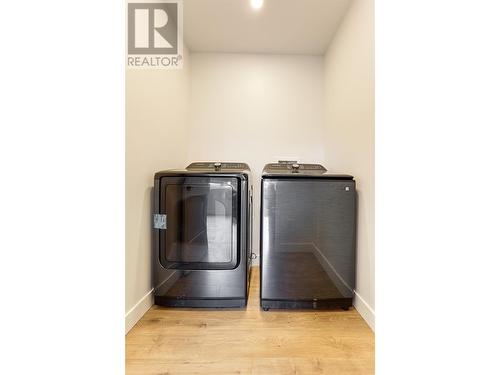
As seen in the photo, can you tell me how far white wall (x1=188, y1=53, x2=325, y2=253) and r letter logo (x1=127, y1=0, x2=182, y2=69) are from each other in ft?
1.58

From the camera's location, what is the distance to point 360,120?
5.33 ft

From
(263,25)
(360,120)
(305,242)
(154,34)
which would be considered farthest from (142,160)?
(263,25)

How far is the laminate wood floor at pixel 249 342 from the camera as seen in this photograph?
1098mm

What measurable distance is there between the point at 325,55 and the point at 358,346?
97.3 inches

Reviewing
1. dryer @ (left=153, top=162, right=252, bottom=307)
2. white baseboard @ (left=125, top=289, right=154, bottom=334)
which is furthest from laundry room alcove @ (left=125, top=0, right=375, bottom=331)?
dryer @ (left=153, top=162, right=252, bottom=307)

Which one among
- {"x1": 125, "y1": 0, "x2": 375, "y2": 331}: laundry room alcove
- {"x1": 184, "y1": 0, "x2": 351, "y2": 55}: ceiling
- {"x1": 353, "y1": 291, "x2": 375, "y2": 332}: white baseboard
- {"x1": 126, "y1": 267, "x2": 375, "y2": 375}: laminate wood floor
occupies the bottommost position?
{"x1": 126, "y1": 267, "x2": 375, "y2": 375}: laminate wood floor

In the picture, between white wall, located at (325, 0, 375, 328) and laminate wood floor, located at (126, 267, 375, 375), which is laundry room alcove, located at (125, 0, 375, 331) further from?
laminate wood floor, located at (126, 267, 375, 375)

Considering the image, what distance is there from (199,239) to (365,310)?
1.11m

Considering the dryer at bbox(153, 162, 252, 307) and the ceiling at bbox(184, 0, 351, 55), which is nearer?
the dryer at bbox(153, 162, 252, 307)

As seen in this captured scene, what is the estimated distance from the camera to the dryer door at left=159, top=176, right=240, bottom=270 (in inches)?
64.2

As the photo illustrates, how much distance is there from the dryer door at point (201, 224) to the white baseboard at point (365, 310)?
818 mm
